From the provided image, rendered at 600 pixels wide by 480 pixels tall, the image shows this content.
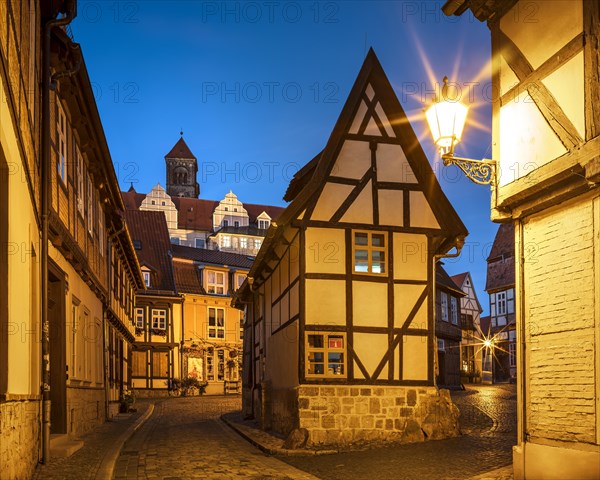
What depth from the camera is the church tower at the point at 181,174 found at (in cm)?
10643

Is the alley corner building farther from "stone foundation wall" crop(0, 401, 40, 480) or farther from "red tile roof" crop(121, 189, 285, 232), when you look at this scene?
"red tile roof" crop(121, 189, 285, 232)

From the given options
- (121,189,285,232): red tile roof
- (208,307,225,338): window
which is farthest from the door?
(121,189,285,232): red tile roof

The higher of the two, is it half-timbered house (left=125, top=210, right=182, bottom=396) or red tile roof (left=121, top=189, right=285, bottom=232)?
red tile roof (left=121, top=189, right=285, bottom=232)

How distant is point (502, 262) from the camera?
1839 inches

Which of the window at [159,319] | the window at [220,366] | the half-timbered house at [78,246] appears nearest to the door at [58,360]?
the half-timbered house at [78,246]

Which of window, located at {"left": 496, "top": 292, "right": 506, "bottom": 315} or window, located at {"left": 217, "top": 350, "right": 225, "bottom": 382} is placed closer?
window, located at {"left": 496, "top": 292, "right": 506, "bottom": 315}

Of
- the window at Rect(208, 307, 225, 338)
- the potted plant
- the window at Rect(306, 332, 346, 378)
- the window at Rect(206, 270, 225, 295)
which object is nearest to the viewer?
the window at Rect(306, 332, 346, 378)

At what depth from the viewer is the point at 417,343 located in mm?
16078

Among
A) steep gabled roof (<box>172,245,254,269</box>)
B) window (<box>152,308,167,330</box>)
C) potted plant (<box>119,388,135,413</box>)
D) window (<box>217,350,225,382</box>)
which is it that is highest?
steep gabled roof (<box>172,245,254,269</box>)

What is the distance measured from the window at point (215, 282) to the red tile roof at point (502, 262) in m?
18.0

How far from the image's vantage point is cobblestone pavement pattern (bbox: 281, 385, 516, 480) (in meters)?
11.0

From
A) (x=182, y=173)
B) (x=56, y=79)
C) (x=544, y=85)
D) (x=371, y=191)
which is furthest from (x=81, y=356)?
(x=182, y=173)

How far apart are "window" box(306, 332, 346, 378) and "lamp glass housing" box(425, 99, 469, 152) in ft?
24.8

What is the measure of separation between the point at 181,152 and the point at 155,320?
225 ft
